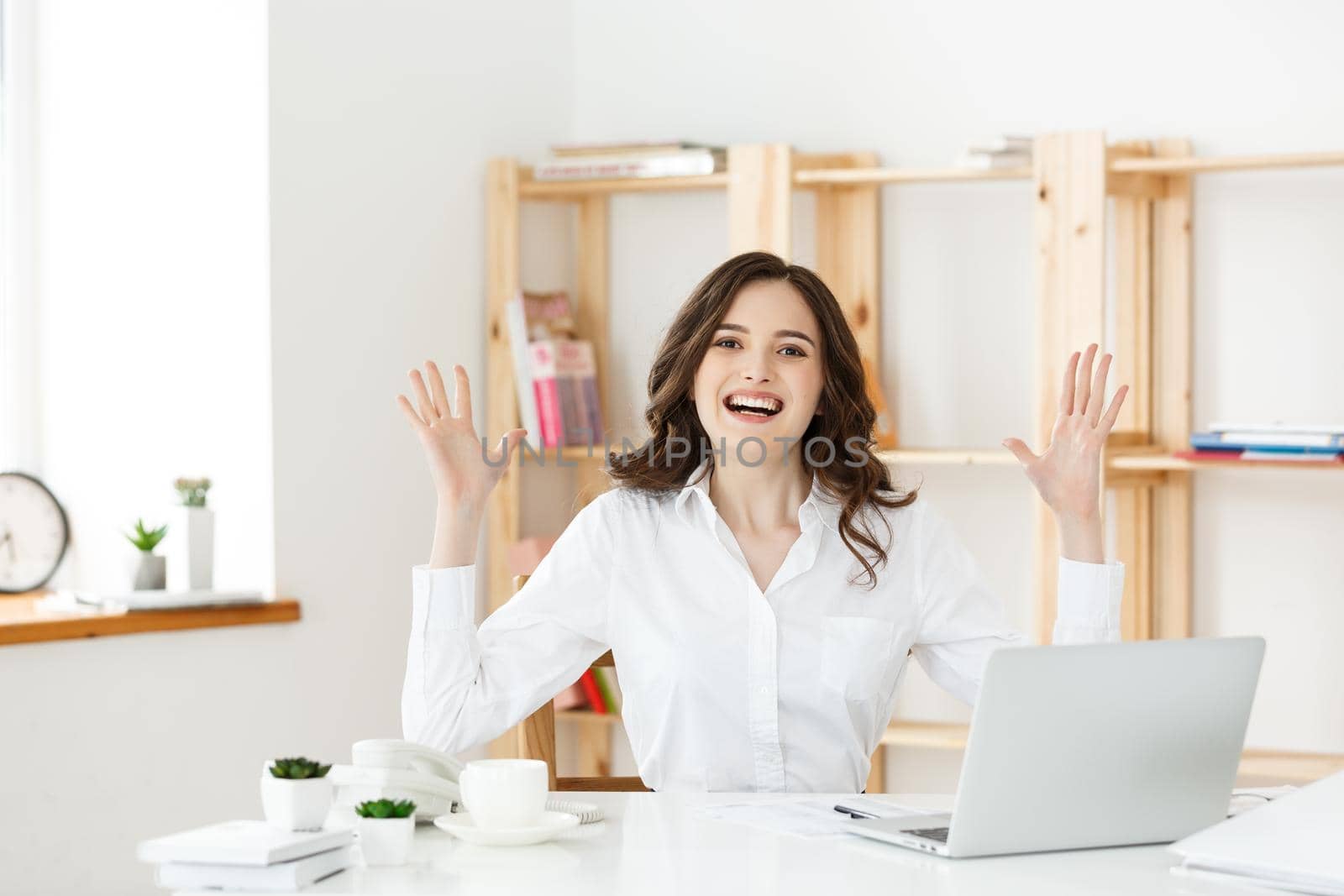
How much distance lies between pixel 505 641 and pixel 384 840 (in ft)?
2.19

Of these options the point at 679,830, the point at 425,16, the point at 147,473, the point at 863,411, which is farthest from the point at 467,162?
the point at 679,830

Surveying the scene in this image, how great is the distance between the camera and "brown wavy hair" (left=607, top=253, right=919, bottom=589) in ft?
7.11

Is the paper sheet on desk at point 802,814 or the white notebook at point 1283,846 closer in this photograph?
the white notebook at point 1283,846

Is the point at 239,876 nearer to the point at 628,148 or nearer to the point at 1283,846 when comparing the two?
the point at 1283,846

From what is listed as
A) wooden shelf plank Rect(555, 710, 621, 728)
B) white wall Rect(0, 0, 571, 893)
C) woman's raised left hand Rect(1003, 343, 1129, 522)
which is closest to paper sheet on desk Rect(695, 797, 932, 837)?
woman's raised left hand Rect(1003, 343, 1129, 522)

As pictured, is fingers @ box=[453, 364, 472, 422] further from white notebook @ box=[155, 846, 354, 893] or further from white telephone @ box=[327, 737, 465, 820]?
white notebook @ box=[155, 846, 354, 893]

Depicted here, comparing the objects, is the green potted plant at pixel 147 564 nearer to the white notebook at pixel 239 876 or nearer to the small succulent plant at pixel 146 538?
the small succulent plant at pixel 146 538

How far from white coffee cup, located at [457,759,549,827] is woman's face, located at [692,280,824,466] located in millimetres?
749

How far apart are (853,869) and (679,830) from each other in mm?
214

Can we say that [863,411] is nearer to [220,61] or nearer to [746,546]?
[746,546]

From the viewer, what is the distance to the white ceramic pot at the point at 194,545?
300 cm

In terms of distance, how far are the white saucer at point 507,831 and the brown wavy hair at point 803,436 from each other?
2.57 feet

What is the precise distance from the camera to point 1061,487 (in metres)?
1.91

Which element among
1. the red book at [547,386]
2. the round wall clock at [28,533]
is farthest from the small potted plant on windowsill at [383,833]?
the red book at [547,386]
